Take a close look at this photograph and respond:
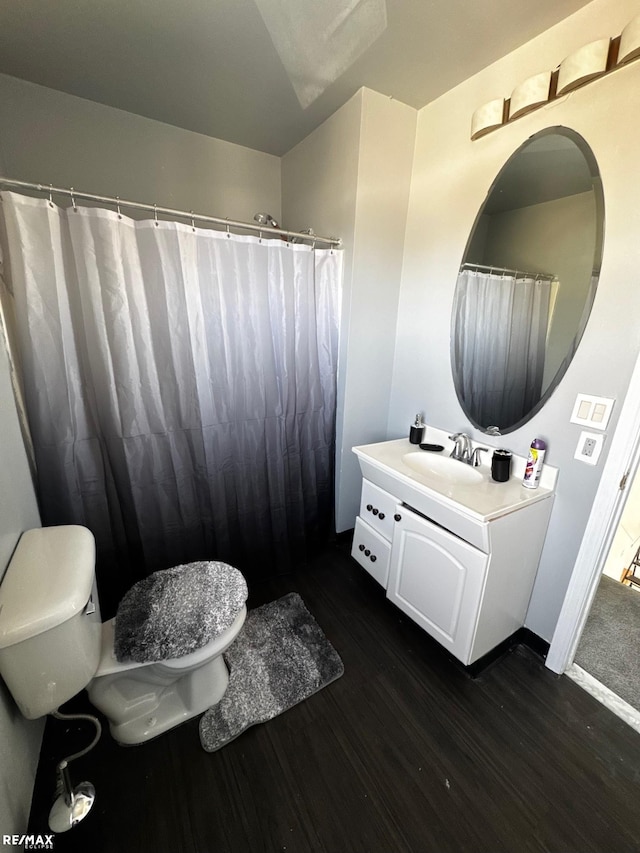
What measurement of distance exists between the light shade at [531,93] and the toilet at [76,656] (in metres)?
2.16

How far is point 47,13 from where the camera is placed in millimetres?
1189

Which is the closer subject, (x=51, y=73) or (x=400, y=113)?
(x=51, y=73)

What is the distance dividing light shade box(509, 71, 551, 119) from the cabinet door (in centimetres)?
164

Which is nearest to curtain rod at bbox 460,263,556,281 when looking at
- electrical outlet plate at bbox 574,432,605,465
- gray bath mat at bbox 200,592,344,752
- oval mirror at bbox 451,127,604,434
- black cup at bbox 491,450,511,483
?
oval mirror at bbox 451,127,604,434

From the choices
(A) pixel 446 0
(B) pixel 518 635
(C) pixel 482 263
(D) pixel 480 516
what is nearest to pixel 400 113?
(A) pixel 446 0

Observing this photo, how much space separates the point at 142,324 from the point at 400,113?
166 cm

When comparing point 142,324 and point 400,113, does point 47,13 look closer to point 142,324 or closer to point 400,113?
point 142,324

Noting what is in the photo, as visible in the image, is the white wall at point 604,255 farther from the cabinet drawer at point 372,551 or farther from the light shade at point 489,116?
the cabinet drawer at point 372,551

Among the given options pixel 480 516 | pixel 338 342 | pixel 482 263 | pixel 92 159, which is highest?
pixel 92 159

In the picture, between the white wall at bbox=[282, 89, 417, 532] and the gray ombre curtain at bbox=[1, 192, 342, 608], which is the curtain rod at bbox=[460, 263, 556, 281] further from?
the gray ombre curtain at bbox=[1, 192, 342, 608]

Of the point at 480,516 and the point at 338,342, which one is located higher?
the point at 338,342

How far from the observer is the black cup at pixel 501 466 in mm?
1432

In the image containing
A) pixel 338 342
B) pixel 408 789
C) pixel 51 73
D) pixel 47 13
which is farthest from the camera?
pixel 338 342

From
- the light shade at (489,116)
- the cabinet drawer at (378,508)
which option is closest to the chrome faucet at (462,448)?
the cabinet drawer at (378,508)
